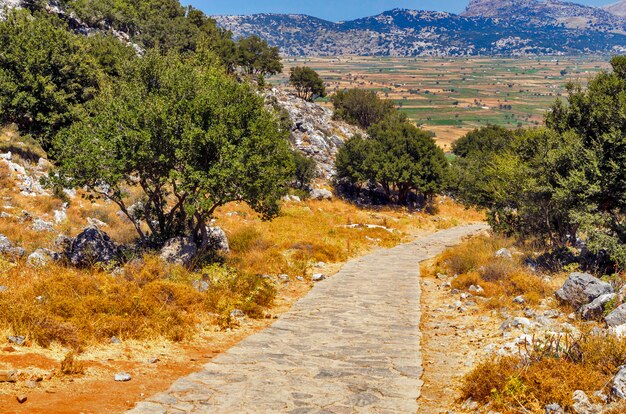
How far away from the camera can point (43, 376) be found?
7434 mm

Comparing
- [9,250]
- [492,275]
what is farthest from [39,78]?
[492,275]

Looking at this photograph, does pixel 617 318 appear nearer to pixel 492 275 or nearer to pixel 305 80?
pixel 492 275

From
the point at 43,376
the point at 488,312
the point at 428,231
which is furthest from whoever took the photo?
the point at 428,231

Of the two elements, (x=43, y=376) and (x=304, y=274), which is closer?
(x=43, y=376)

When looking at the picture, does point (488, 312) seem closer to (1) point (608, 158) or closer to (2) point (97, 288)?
(1) point (608, 158)

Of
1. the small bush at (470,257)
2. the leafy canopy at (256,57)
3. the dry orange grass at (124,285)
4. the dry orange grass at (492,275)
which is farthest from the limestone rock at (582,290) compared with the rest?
the leafy canopy at (256,57)

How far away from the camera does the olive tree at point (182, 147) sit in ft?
51.5

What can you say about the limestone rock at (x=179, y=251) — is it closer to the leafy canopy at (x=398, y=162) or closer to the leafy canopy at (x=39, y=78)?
the leafy canopy at (x=39, y=78)

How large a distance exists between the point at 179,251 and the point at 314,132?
48362mm

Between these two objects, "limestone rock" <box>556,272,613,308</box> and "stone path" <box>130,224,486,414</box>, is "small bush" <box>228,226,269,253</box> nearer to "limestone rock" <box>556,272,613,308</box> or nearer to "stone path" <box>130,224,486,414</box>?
"stone path" <box>130,224,486,414</box>

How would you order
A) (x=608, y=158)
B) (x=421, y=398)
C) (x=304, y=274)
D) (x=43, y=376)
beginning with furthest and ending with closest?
(x=304, y=274)
(x=608, y=158)
(x=421, y=398)
(x=43, y=376)

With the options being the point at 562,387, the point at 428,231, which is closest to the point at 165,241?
the point at 562,387

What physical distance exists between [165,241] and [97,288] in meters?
5.83

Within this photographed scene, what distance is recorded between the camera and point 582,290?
1227 cm
